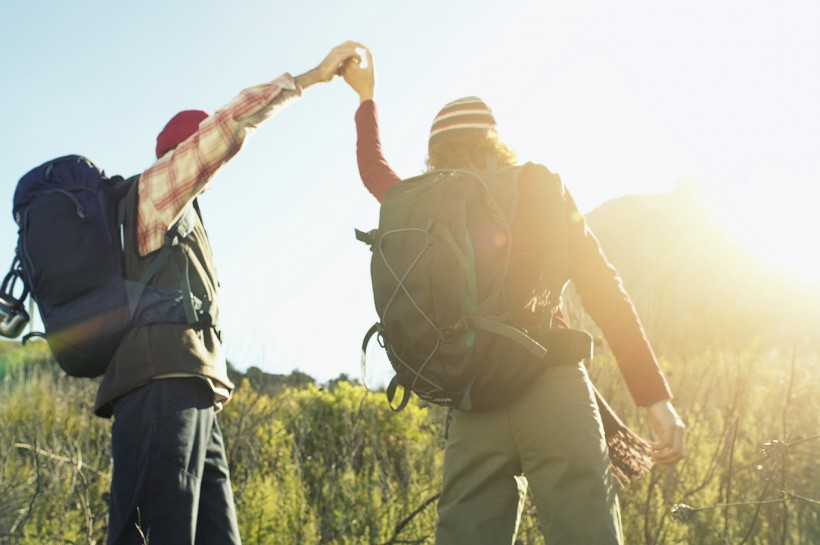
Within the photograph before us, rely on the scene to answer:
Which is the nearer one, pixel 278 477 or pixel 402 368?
pixel 402 368

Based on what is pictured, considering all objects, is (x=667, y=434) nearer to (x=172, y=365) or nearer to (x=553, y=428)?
(x=553, y=428)

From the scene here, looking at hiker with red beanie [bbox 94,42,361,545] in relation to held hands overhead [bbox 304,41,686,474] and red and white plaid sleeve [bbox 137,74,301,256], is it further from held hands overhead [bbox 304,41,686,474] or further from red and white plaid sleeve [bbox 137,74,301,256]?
held hands overhead [bbox 304,41,686,474]

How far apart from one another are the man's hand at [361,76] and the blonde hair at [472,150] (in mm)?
572

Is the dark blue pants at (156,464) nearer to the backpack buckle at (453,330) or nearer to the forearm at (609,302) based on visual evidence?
the backpack buckle at (453,330)

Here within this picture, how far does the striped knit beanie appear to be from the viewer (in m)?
2.13

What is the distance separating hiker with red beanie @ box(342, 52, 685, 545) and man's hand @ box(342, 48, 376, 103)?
1.68 ft

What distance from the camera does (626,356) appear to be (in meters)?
2.04

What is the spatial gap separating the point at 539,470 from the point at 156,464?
1003mm

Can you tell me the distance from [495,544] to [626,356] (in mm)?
600

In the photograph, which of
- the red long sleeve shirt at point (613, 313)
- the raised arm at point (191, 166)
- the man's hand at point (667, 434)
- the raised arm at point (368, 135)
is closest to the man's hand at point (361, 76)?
the raised arm at point (368, 135)

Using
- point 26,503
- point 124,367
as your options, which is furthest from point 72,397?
point 124,367

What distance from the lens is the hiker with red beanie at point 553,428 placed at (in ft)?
6.01

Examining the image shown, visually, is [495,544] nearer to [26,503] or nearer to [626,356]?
[626,356]

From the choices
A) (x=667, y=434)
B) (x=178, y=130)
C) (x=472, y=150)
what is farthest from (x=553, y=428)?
(x=178, y=130)
